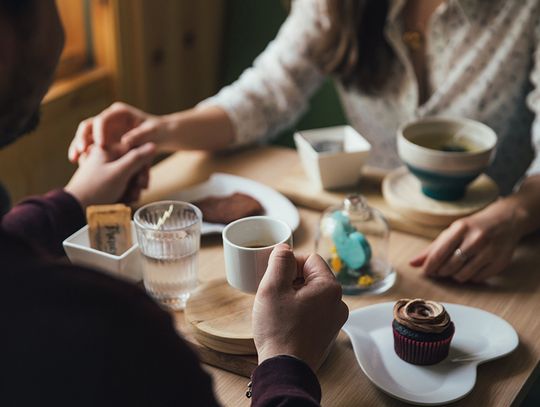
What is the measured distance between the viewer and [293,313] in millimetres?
920

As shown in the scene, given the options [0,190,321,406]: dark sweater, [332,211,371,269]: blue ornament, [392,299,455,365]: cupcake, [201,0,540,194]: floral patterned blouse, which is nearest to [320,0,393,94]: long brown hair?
[201,0,540,194]: floral patterned blouse

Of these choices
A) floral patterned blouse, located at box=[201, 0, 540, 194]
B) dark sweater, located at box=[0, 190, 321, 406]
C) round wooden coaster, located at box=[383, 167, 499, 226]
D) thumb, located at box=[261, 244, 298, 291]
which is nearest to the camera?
dark sweater, located at box=[0, 190, 321, 406]

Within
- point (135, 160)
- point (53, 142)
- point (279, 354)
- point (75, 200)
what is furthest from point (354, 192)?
point (53, 142)

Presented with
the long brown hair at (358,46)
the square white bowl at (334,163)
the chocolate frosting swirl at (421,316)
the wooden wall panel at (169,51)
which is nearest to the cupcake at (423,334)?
the chocolate frosting swirl at (421,316)

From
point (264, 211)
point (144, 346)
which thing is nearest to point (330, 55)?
point (264, 211)

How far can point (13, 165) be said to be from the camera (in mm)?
2025

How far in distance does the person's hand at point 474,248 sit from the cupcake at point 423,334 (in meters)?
0.18

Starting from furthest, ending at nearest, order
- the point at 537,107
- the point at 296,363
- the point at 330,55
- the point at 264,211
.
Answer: the point at 330,55 < the point at 537,107 < the point at 264,211 < the point at 296,363

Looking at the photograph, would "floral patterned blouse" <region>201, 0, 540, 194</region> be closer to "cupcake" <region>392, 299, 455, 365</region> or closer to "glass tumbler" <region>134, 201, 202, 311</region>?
"glass tumbler" <region>134, 201, 202, 311</region>

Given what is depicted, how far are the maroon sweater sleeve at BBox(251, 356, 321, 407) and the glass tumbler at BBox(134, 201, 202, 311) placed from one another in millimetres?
288

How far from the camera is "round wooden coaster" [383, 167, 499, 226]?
4.38ft

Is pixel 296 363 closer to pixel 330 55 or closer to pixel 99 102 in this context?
pixel 330 55

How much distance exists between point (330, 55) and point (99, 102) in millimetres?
846

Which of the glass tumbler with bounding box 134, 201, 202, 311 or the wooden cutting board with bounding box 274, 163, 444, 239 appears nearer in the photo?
the glass tumbler with bounding box 134, 201, 202, 311
